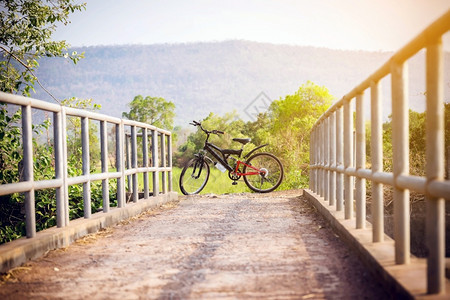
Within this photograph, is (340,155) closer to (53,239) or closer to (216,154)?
(53,239)

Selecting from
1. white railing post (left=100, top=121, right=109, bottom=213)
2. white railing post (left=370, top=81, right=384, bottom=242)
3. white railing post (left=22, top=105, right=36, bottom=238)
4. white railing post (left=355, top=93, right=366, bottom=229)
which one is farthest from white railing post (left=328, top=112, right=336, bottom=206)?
white railing post (left=22, top=105, right=36, bottom=238)

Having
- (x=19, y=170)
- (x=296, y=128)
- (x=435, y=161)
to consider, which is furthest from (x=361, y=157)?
(x=296, y=128)

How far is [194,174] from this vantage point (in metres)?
12.3

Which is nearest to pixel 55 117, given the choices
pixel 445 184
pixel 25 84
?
pixel 445 184

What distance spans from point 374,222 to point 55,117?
300cm

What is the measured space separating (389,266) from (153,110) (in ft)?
150

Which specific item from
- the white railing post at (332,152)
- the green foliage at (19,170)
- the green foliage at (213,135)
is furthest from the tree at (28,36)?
the green foliage at (213,135)

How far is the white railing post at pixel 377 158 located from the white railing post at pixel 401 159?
636 mm

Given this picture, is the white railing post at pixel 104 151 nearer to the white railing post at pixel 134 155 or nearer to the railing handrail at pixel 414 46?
the white railing post at pixel 134 155

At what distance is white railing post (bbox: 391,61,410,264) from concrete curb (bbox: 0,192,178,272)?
2.54 metres

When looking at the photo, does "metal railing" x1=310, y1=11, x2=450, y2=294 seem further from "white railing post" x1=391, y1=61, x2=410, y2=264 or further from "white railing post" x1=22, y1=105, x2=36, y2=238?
"white railing post" x1=22, y1=105, x2=36, y2=238

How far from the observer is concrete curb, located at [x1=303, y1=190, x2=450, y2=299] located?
2.48 metres

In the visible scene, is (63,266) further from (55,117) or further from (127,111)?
(127,111)

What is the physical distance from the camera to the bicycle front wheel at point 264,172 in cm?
1237
